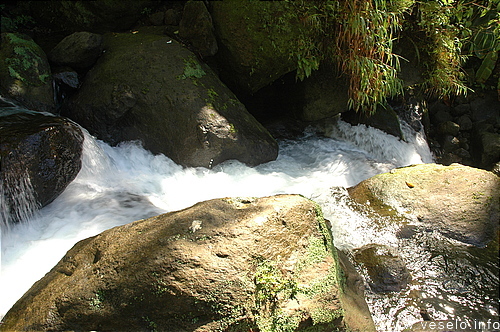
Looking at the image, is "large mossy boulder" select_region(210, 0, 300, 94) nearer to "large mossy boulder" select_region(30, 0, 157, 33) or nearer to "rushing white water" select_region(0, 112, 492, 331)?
"rushing white water" select_region(0, 112, 492, 331)

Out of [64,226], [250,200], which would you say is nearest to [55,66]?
[64,226]

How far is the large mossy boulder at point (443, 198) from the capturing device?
3201 mm

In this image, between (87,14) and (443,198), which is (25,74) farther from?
(443,198)

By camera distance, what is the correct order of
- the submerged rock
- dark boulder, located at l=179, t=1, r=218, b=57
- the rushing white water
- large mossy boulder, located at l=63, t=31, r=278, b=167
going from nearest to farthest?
the submerged rock < the rushing white water < large mossy boulder, located at l=63, t=31, r=278, b=167 < dark boulder, located at l=179, t=1, r=218, b=57

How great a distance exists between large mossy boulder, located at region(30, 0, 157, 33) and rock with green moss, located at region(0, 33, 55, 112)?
3.33ft

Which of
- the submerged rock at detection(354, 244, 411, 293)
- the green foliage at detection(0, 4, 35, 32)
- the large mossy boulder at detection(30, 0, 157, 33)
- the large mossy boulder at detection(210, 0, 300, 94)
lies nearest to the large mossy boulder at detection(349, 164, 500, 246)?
the submerged rock at detection(354, 244, 411, 293)

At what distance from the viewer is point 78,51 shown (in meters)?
4.76

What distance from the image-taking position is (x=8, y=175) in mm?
3244

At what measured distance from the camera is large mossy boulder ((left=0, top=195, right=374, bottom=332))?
1965 millimetres

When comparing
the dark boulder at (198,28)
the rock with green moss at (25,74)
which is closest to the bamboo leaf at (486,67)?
the dark boulder at (198,28)

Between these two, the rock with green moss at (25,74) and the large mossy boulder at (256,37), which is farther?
the large mossy boulder at (256,37)

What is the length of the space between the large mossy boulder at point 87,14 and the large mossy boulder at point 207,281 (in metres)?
4.32

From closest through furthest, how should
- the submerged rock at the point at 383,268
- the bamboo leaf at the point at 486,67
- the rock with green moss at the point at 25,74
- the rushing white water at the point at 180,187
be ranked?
the submerged rock at the point at 383,268
the rushing white water at the point at 180,187
the rock with green moss at the point at 25,74
the bamboo leaf at the point at 486,67

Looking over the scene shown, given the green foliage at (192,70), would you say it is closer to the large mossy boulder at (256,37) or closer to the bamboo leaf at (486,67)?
the large mossy boulder at (256,37)
